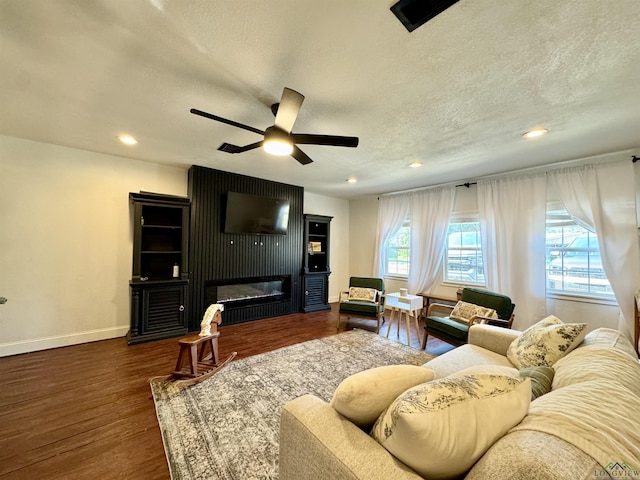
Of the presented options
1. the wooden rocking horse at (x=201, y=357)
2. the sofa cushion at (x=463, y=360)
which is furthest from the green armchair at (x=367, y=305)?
the wooden rocking horse at (x=201, y=357)

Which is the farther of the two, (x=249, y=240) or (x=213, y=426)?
(x=249, y=240)

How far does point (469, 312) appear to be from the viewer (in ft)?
10.2

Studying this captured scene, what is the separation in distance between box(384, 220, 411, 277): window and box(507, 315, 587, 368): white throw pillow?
3.53 metres

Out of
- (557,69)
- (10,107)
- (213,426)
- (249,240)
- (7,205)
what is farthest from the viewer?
(249,240)

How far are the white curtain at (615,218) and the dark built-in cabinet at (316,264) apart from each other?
13.1 feet

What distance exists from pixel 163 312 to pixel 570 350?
14.2 ft

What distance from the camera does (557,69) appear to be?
165 cm

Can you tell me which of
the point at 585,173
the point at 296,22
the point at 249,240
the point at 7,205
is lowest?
the point at 249,240

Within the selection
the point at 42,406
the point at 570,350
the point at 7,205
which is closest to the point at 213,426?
the point at 42,406

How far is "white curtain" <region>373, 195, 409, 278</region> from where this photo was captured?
5.35 meters

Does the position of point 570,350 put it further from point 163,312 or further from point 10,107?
point 10,107

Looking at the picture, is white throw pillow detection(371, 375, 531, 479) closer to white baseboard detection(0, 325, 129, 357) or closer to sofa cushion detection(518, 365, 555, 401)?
sofa cushion detection(518, 365, 555, 401)

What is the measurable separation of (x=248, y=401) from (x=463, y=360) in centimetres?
181

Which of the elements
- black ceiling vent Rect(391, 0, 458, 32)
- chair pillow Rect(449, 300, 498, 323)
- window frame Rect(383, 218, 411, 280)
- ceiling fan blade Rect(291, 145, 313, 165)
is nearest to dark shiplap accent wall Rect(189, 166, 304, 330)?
window frame Rect(383, 218, 411, 280)
